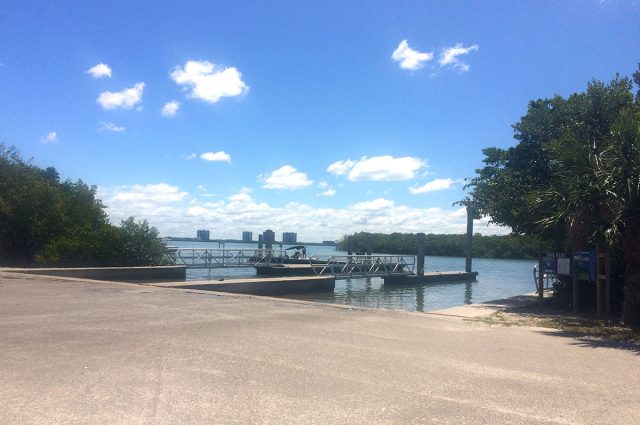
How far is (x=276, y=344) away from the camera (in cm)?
838

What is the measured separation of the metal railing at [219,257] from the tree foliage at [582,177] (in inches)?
722

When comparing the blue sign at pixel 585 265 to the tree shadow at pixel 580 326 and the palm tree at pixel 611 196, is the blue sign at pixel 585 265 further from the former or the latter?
the tree shadow at pixel 580 326

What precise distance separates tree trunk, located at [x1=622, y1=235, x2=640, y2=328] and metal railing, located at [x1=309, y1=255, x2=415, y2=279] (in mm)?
19286

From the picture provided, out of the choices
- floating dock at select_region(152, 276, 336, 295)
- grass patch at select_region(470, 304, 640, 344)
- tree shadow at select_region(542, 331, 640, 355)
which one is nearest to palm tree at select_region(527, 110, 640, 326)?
grass patch at select_region(470, 304, 640, 344)

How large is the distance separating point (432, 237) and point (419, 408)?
309ft

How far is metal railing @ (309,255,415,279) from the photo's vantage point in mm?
31875

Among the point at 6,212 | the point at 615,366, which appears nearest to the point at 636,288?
the point at 615,366

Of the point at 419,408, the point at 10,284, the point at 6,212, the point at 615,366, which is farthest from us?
the point at 6,212

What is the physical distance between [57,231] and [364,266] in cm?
1780

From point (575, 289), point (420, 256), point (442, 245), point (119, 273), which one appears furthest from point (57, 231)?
point (442, 245)

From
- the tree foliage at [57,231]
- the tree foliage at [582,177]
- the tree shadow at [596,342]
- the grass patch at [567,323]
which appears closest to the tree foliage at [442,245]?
the tree foliage at [57,231]

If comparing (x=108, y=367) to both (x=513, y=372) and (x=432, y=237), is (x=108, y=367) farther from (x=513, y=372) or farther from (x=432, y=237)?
(x=432, y=237)

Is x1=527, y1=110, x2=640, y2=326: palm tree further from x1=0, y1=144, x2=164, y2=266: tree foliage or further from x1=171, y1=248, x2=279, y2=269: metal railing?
x1=171, y1=248, x2=279, y2=269: metal railing

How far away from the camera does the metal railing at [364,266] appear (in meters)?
31.9
